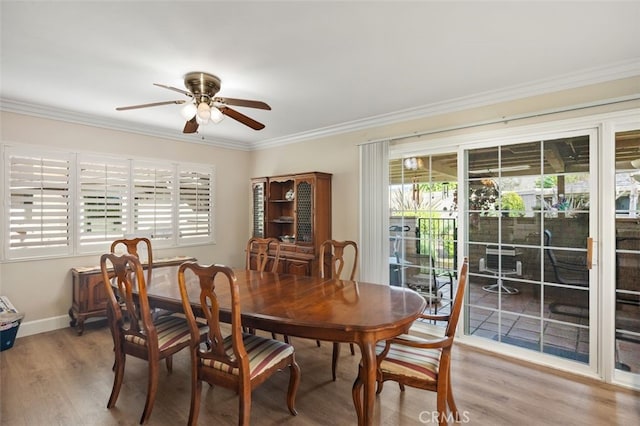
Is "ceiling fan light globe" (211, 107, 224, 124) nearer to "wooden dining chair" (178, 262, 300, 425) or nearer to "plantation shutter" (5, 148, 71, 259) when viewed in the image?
"wooden dining chair" (178, 262, 300, 425)

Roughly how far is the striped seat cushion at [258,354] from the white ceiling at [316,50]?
2.01m

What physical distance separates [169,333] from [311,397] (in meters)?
1.13

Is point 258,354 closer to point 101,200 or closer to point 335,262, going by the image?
point 335,262

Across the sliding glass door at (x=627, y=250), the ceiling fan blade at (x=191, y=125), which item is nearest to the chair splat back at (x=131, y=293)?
the ceiling fan blade at (x=191, y=125)

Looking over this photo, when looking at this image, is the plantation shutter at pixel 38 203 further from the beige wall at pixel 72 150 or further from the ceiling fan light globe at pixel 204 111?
the ceiling fan light globe at pixel 204 111

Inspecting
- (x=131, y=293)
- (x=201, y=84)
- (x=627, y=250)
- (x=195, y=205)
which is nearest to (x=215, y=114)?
(x=201, y=84)

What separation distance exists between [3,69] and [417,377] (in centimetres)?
380

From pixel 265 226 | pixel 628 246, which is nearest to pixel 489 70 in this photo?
pixel 628 246

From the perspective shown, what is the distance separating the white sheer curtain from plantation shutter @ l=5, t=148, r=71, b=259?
3.43 m

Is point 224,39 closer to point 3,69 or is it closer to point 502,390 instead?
point 3,69

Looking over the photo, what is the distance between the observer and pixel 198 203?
495 centimetres

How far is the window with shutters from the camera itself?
3.48 metres

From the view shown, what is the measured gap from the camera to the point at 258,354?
207 centimetres

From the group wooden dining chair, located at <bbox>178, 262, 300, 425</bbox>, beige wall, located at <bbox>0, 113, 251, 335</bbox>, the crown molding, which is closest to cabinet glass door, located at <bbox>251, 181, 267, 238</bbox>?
beige wall, located at <bbox>0, 113, 251, 335</bbox>
